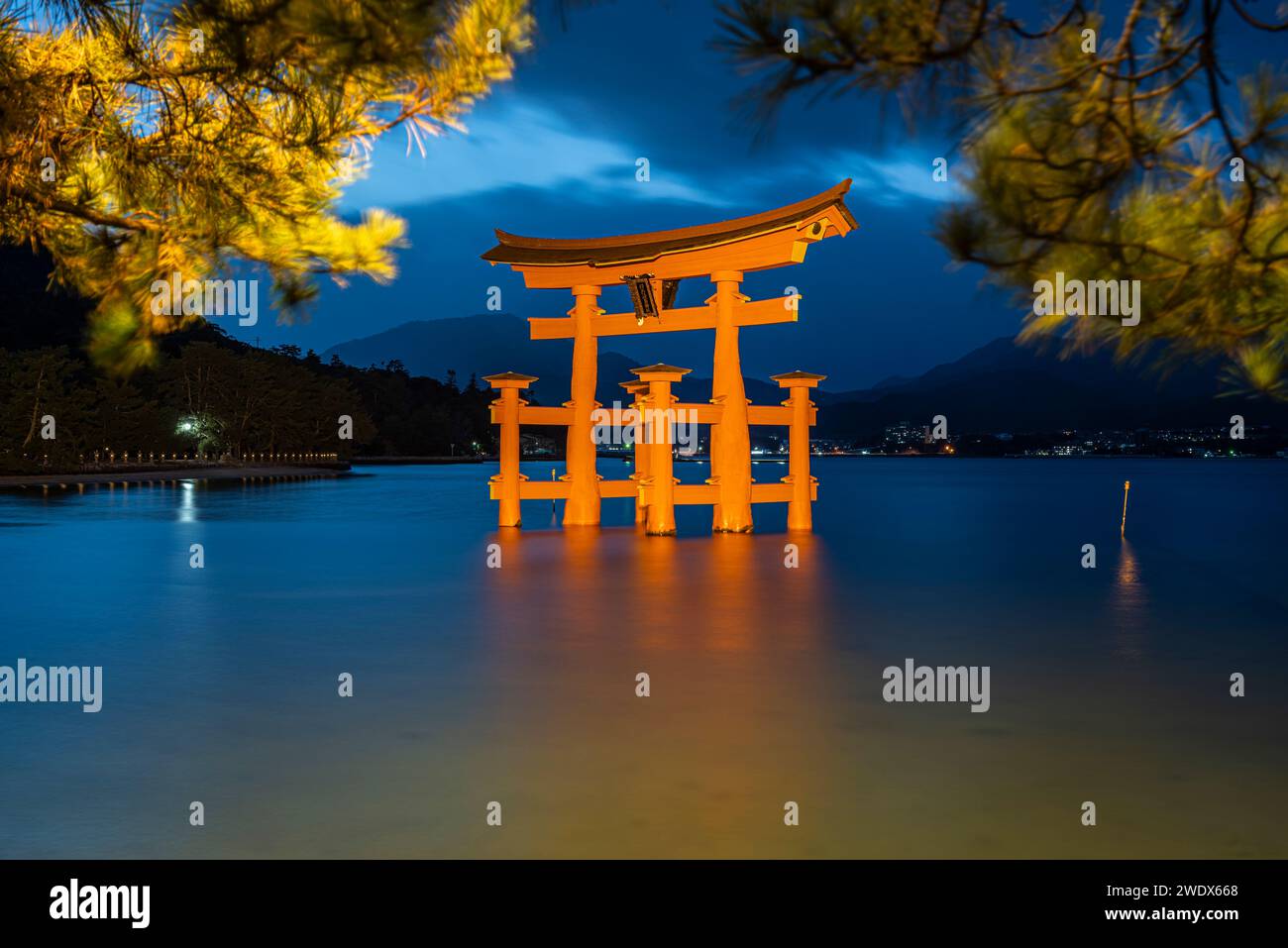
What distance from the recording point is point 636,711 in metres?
6.34

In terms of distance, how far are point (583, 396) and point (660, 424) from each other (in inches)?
99.1

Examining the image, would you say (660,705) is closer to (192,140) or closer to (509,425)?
(192,140)

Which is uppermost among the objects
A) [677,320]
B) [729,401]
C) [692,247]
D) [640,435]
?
[692,247]

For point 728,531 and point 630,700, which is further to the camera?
point 728,531

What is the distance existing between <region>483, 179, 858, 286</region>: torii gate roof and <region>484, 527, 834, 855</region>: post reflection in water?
5.12 meters

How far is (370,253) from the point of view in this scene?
16.3ft

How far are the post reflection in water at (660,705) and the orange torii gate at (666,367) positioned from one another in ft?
14.3

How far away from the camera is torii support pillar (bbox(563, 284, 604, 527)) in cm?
1872

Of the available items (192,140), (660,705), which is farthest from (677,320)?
(192,140)

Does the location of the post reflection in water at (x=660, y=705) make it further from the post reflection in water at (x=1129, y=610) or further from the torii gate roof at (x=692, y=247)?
the torii gate roof at (x=692, y=247)
